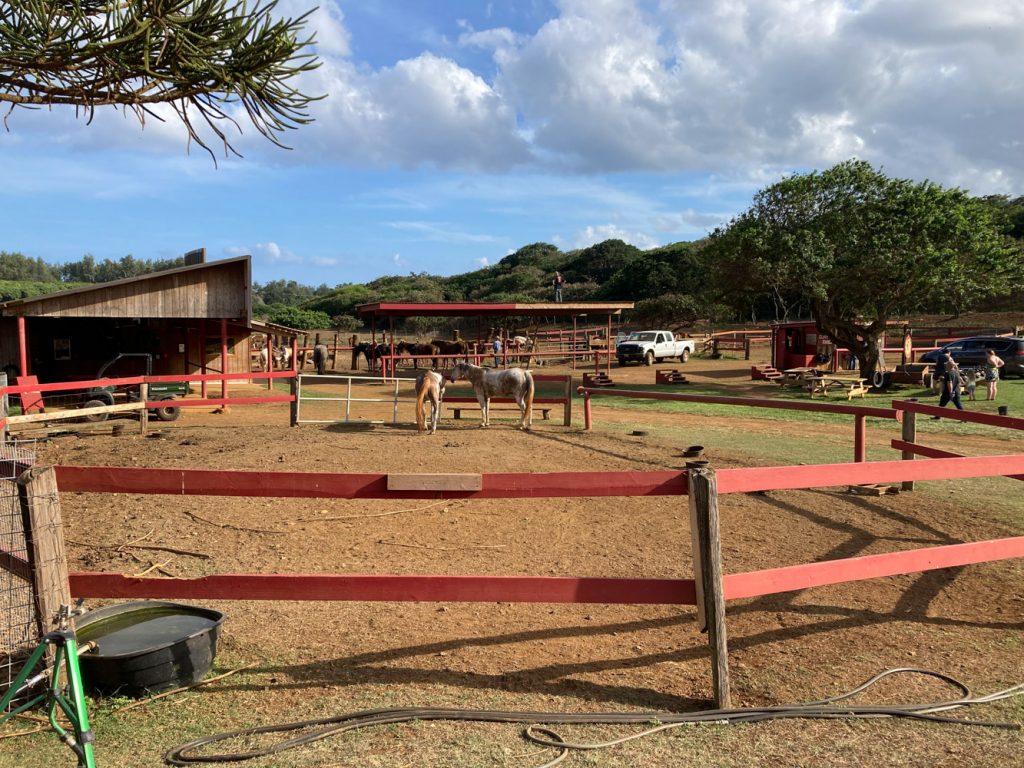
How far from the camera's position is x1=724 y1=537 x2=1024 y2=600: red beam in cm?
342

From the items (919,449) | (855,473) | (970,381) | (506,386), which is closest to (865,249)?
(970,381)

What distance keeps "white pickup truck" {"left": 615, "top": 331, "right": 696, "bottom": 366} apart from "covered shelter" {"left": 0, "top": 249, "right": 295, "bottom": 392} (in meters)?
18.6

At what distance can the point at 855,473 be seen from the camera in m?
3.76

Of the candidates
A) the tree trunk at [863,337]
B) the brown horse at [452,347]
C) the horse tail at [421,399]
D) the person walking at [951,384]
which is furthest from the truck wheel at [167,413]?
the tree trunk at [863,337]

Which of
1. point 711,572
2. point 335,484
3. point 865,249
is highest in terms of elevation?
point 865,249

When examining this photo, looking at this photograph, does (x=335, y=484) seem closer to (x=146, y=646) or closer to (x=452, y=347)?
(x=146, y=646)

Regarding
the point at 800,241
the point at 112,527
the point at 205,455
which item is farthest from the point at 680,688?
the point at 800,241

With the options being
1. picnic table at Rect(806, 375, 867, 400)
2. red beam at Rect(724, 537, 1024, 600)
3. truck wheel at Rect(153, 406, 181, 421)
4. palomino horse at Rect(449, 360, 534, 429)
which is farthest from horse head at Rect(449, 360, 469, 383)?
picnic table at Rect(806, 375, 867, 400)

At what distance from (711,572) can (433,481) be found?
136 cm

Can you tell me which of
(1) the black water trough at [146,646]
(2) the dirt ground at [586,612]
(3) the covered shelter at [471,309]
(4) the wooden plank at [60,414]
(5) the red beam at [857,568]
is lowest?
(2) the dirt ground at [586,612]

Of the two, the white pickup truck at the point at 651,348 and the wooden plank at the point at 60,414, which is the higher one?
the white pickup truck at the point at 651,348

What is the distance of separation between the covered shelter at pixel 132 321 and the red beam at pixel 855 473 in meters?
17.7

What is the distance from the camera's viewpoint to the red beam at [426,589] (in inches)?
133

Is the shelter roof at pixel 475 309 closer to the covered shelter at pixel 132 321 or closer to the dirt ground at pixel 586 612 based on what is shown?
the covered shelter at pixel 132 321
